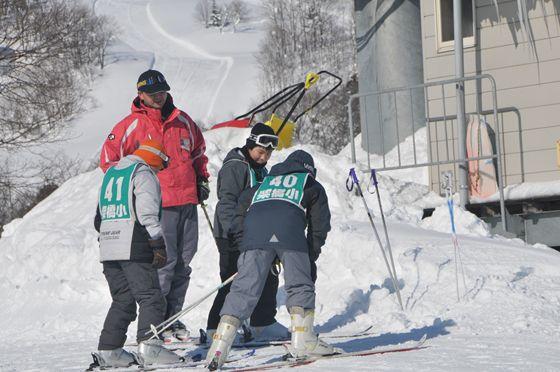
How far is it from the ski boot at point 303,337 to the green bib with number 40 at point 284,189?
0.66m

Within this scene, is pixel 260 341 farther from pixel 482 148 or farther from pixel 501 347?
pixel 482 148

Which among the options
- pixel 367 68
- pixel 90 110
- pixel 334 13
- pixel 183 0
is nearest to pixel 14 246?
pixel 367 68

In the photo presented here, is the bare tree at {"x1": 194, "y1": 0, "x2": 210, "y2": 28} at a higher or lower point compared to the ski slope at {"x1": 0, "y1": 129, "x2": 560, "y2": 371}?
higher

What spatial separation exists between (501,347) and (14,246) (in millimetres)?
7101

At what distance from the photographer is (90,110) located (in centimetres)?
6512

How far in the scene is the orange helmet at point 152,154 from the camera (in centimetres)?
684

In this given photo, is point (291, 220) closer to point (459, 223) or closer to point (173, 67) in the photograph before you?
point (459, 223)

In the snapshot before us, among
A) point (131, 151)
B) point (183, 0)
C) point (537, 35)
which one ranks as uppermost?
point (183, 0)

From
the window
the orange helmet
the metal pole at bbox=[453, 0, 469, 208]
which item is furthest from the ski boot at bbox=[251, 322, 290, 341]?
the window

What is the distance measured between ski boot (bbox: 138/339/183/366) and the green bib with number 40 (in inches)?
42.3

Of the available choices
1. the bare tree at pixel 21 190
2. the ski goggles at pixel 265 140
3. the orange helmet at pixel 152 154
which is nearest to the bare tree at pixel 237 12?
the bare tree at pixel 21 190

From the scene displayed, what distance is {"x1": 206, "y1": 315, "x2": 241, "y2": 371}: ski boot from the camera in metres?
6.23

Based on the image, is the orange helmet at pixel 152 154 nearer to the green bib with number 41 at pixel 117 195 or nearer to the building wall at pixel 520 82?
the green bib with number 41 at pixel 117 195

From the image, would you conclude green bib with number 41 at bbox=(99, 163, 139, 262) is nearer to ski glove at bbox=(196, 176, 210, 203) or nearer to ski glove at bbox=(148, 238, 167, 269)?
ski glove at bbox=(148, 238, 167, 269)
